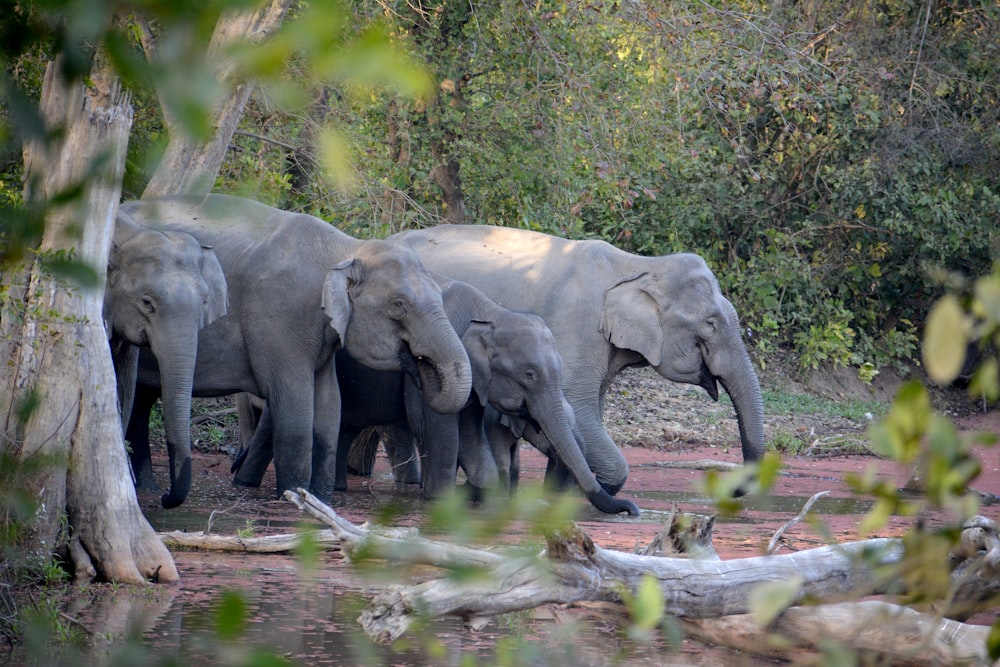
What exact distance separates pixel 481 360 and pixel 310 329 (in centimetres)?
142

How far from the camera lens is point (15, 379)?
655 cm

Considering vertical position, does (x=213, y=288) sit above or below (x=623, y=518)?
above

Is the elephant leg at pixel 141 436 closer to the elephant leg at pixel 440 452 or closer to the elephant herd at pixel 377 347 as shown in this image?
the elephant herd at pixel 377 347

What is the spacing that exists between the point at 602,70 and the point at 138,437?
22.1ft

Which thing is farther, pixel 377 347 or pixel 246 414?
pixel 246 414

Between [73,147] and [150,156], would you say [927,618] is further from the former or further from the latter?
[150,156]

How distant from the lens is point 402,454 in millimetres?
13359

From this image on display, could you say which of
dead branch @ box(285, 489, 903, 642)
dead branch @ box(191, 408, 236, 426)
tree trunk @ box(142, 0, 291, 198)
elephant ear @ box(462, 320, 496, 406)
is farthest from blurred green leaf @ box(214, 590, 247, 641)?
dead branch @ box(191, 408, 236, 426)

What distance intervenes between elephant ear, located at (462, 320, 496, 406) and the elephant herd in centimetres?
1

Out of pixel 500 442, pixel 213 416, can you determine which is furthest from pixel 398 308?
pixel 213 416

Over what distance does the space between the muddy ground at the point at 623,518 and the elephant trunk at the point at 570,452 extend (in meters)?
0.15

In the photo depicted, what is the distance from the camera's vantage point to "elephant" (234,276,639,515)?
1088cm

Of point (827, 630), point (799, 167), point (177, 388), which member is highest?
point (799, 167)

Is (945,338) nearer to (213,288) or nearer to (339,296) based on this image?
(213,288)
